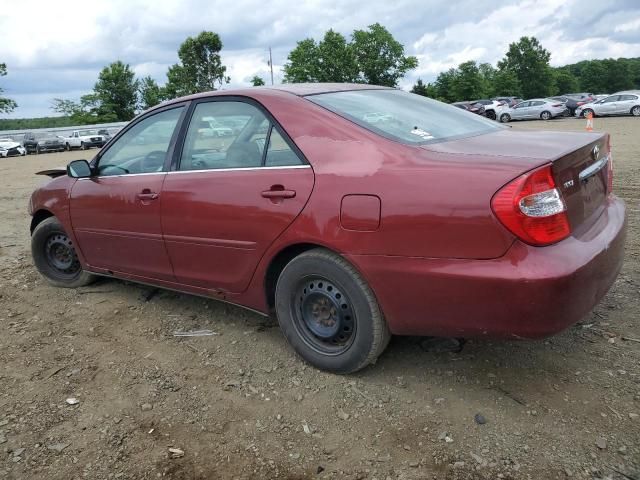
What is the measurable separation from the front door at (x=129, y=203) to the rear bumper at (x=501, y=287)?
1641 millimetres

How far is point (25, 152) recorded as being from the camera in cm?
3809

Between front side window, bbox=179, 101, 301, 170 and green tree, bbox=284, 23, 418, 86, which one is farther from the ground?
green tree, bbox=284, 23, 418, 86

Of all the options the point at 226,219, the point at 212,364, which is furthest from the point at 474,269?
the point at 212,364

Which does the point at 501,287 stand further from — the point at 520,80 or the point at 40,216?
the point at 520,80

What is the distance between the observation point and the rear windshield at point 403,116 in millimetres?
2887

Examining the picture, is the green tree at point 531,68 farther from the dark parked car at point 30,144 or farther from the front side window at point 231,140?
the front side window at point 231,140

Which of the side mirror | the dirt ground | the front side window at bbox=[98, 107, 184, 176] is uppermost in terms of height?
the front side window at bbox=[98, 107, 184, 176]

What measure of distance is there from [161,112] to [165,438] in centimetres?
227

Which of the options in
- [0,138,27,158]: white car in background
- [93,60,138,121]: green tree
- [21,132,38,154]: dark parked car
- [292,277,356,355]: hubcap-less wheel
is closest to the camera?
[292,277,356,355]: hubcap-less wheel

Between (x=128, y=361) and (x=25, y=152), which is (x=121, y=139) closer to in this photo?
(x=128, y=361)

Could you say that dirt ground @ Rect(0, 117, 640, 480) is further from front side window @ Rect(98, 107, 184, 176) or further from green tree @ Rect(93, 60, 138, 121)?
green tree @ Rect(93, 60, 138, 121)

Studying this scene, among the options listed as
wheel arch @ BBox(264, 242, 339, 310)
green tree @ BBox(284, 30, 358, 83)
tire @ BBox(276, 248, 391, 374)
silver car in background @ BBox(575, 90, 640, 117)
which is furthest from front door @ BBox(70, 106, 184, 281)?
green tree @ BBox(284, 30, 358, 83)

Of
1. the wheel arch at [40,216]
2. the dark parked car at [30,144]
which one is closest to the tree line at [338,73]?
the dark parked car at [30,144]

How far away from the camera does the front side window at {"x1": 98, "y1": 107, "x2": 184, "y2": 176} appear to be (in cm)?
372
